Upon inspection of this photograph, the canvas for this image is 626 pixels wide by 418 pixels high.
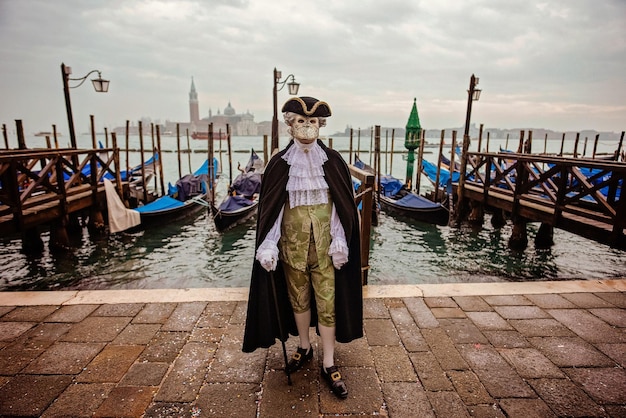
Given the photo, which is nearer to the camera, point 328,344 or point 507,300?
point 328,344

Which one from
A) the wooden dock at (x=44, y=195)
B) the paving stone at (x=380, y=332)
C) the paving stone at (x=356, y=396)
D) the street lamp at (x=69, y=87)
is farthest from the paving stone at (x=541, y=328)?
the street lamp at (x=69, y=87)

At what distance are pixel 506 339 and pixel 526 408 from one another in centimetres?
70

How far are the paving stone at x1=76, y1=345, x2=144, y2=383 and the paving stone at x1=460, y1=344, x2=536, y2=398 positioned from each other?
7.19 feet

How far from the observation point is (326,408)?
5.88ft

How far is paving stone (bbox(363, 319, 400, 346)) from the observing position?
237cm

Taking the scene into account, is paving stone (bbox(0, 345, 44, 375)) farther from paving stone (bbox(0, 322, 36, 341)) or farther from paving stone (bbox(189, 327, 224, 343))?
paving stone (bbox(189, 327, 224, 343))

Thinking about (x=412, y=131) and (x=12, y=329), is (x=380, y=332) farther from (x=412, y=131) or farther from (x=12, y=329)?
(x=412, y=131)

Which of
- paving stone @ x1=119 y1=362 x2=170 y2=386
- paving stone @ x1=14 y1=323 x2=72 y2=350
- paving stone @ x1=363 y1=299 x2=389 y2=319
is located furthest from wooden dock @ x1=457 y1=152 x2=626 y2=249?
paving stone @ x1=14 y1=323 x2=72 y2=350

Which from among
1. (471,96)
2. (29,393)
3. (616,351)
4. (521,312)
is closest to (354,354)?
(521,312)

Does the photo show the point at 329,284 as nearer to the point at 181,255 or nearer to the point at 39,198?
the point at 181,255

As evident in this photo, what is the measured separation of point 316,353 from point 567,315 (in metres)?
2.12

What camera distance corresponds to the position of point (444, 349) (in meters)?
2.29

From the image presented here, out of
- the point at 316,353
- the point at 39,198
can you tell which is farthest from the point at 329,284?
the point at 39,198

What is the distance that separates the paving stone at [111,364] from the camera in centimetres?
201
